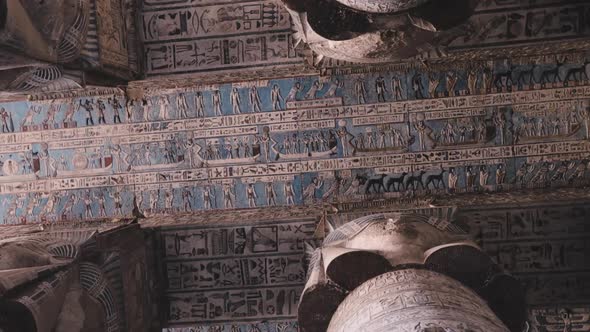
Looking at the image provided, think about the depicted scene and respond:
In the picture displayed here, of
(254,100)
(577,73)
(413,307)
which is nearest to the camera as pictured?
(413,307)

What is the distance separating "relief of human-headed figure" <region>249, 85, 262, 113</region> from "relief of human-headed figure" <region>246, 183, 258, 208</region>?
80 centimetres

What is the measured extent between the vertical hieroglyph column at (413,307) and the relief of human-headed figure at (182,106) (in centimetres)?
306

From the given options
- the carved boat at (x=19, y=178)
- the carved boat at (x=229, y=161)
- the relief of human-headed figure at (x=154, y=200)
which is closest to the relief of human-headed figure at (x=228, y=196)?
the carved boat at (x=229, y=161)

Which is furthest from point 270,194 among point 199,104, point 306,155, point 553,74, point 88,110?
point 553,74

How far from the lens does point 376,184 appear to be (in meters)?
6.38

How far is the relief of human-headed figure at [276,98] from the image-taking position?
21.1 ft

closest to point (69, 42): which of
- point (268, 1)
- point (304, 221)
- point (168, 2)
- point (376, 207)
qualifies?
point (168, 2)

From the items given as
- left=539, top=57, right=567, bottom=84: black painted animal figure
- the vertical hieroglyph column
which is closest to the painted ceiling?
left=539, top=57, right=567, bottom=84: black painted animal figure

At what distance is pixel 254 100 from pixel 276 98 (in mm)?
232

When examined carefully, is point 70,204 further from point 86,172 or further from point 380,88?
point 380,88

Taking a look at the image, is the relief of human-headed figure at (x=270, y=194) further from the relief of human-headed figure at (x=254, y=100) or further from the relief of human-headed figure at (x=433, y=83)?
the relief of human-headed figure at (x=433, y=83)

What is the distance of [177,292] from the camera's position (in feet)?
22.0

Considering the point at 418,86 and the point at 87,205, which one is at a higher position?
the point at 418,86

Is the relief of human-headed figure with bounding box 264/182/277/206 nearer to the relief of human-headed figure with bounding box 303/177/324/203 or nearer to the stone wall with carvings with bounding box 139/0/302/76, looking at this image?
the relief of human-headed figure with bounding box 303/177/324/203
